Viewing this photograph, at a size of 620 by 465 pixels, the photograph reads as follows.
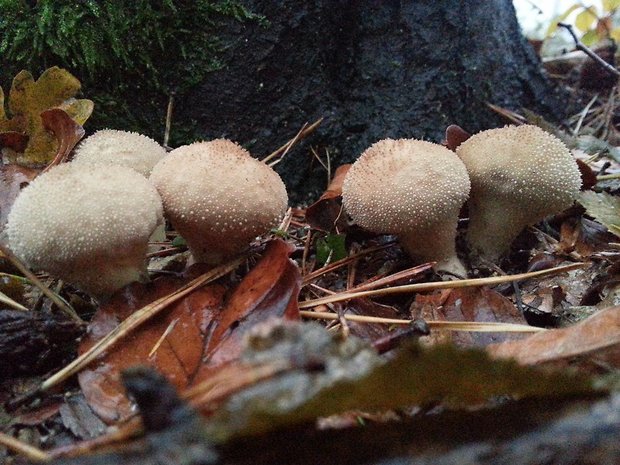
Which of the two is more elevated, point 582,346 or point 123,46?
point 123,46

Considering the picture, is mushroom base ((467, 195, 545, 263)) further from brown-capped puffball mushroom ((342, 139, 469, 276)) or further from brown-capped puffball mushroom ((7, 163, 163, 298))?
brown-capped puffball mushroom ((7, 163, 163, 298))

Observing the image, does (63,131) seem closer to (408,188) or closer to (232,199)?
(232,199)

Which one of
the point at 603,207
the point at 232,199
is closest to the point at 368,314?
the point at 232,199

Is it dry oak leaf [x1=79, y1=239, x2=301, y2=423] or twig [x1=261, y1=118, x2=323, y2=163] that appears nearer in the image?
dry oak leaf [x1=79, y1=239, x2=301, y2=423]

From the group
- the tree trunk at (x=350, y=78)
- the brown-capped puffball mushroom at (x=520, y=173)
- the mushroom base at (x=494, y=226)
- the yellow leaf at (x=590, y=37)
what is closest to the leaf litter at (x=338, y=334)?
the mushroom base at (x=494, y=226)

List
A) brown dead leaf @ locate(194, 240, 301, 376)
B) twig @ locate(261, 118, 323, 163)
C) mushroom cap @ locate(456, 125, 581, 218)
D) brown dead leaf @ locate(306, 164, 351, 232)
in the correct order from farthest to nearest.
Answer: twig @ locate(261, 118, 323, 163), brown dead leaf @ locate(306, 164, 351, 232), mushroom cap @ locate(456, 125, 581, 218), brown dead leaf @ locate(194, 240, 301, 376)

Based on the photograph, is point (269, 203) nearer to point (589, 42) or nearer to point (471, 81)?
point (471, 81)

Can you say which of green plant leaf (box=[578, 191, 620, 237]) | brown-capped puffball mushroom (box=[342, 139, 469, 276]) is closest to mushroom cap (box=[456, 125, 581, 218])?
brown-capped puffball mushroom (box=[342, 139, 469, 276])
